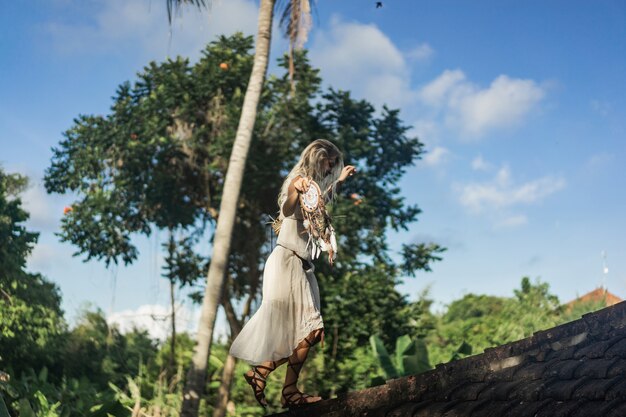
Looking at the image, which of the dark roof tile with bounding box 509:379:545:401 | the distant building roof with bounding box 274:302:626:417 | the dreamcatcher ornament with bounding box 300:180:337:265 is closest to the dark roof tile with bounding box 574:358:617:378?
the distant building roof with bounding box 274:302:626:417

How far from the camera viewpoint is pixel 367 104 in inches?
734

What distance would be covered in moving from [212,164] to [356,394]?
12.9 meters

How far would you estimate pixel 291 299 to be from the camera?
180 inches

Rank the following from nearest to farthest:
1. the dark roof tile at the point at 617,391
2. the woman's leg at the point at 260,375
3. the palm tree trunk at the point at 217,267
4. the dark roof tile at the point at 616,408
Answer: the dark roof tile at the point at 616,408 → the dark roof tile at the point at 617,391 → the woman's leg at the point at 260,375 → the palm tree trunk at the point at 217,267

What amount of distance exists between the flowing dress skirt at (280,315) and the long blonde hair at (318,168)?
13.8 inches

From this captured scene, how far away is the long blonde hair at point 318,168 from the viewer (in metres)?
4.59

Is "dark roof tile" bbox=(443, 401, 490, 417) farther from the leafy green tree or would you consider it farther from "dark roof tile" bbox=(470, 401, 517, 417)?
the leafy green tree

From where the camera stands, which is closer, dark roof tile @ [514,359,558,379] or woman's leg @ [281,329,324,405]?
dark roof tile @ [514,359,558,379]

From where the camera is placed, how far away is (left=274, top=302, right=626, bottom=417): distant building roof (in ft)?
11.4

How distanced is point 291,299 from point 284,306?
0.06 m

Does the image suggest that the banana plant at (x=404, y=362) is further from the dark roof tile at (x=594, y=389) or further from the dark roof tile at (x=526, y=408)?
the dark roof tile at (x=594, y=389)

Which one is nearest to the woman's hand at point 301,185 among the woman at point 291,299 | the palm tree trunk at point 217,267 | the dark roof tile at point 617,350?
the woman at point 291,299

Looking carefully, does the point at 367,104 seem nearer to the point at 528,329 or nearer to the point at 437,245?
the point at 437,245

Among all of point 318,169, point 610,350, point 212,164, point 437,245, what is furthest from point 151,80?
point 610,350
